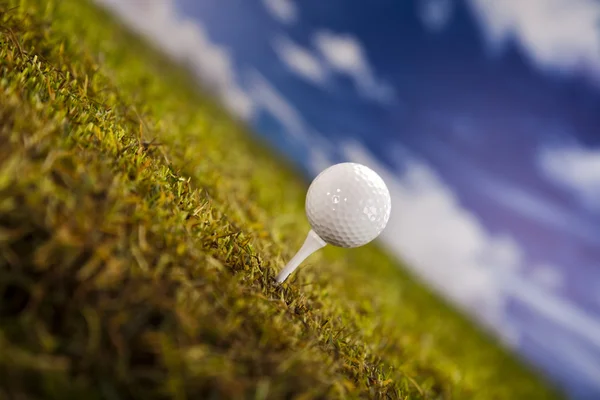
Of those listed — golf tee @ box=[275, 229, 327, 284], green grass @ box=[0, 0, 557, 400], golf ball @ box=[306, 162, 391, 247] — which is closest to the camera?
green grass @ box=[0, 0, 557, 400]

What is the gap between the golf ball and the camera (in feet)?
8.95

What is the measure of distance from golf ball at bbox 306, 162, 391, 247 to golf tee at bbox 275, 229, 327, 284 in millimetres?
68

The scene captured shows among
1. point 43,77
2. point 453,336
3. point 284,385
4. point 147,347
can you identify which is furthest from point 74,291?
point 453,336

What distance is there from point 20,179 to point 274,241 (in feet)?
6.64

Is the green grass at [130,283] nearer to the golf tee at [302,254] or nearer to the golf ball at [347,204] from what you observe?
the golf tee at [302,254]

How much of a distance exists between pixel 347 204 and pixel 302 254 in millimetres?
395

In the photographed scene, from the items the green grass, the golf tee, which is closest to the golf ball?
the golf tee

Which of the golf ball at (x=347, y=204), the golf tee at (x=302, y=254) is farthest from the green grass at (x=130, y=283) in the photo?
the golf ball at (x=347, y=204)

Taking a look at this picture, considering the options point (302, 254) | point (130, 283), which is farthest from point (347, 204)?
point (130, 283)

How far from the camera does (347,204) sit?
2.72 m

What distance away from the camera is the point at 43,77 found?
265 cm

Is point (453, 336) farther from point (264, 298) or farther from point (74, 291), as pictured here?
point (74, 291)

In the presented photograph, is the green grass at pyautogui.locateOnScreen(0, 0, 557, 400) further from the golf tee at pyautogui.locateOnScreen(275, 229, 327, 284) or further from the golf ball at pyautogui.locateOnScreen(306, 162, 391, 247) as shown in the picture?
the golf ball at pyautogui.locateOnScreen(306, 162, 391, 247)

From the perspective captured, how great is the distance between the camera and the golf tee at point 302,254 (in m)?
2.57
